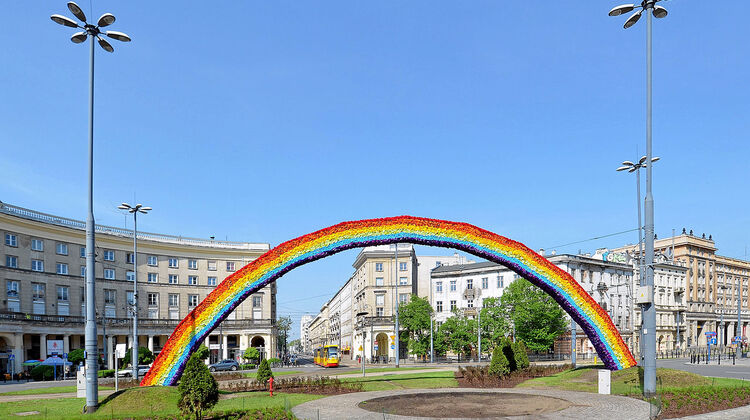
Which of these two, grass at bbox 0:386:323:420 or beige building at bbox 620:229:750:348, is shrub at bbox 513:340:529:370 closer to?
grass at bbox 0:386:323:420

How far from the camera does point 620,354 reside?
29.8m

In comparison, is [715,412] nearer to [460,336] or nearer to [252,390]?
[252,390]

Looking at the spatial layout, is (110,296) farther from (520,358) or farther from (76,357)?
(520,358)

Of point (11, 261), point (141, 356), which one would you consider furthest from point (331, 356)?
point (11, 261)

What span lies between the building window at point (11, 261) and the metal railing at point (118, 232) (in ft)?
14.9

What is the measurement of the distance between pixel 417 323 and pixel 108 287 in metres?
39.8

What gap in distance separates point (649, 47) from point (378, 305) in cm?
6933

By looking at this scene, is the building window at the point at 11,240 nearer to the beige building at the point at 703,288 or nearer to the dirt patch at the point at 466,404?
the dirt patch at the point at 466,404

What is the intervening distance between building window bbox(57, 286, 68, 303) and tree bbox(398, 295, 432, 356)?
4127cm

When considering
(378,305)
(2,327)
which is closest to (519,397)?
(2,327)

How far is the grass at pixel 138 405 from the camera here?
806 inches

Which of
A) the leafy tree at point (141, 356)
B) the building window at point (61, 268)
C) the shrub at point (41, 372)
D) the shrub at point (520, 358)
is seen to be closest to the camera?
the shrub at point (520, 358)

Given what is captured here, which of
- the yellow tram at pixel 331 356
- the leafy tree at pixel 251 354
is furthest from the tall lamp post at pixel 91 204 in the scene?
the leafy tree at pixel 251 354

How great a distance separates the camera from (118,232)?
255 feet
